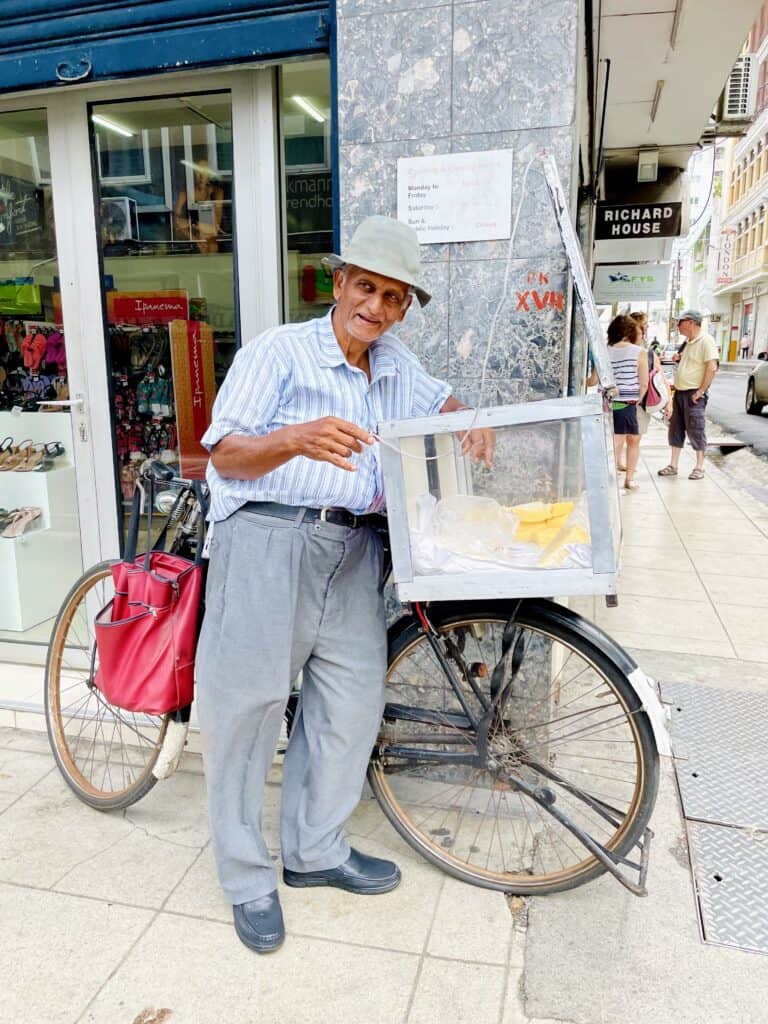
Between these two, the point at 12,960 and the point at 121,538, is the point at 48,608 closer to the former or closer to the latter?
the point at 121,538

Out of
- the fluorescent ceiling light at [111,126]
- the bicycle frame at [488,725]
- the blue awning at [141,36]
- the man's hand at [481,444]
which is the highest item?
the blue awning at [141,36]

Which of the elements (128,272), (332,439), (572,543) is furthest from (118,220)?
(572,543)

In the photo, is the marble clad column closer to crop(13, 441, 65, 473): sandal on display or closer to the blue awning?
the blue awning

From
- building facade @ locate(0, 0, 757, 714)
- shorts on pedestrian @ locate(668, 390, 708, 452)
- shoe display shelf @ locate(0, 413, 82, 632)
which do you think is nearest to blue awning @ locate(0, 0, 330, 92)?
building facade @ locate(0, 0, 757, 714)

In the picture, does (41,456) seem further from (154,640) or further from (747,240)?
(747,240)

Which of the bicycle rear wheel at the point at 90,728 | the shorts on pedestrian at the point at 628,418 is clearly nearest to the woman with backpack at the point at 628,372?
the shorts on pedestrian at the point at 628,418

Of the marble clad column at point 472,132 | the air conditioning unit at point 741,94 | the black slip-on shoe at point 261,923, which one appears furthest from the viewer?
the air conditioning unit at point 741,94

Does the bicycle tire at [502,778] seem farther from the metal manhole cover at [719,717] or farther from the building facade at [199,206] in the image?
the building facade at [199,206]

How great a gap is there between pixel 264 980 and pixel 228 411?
143cm

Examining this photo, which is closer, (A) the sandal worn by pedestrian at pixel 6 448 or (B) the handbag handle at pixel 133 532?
(B) the handbag handle at pixel 133 532

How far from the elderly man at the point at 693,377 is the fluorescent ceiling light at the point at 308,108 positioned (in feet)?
21.5

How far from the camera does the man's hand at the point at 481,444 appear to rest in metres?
1.95

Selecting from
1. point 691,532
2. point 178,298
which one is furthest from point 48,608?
point 691,532

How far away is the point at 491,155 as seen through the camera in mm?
2537
